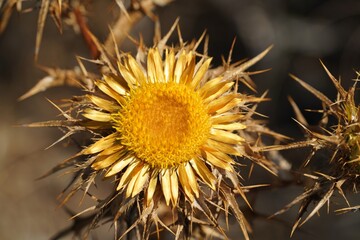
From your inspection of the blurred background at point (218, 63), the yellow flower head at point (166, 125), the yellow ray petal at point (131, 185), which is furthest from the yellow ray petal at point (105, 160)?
the blurred background at point (218, 63)

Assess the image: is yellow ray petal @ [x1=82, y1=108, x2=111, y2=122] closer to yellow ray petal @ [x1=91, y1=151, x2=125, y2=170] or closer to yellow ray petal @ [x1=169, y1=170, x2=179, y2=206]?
yellow ray petal @ [x1=91, y1=151, x2=125, y2=170]

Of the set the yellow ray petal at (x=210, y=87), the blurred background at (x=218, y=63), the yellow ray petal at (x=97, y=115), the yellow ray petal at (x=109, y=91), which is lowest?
the blurred background at (x=218, y=63)

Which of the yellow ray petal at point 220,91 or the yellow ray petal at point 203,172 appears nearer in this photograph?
the yellow ray petal at point 203,172

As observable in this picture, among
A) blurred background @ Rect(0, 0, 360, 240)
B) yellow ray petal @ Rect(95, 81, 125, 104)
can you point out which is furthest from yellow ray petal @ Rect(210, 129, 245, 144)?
blurred background @ Rect(0, 0, 360, 240)

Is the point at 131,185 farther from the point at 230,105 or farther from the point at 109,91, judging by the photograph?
the point at 230,105

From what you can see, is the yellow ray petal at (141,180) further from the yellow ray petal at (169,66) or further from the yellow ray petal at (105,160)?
the yellow ray petal at (169,66)

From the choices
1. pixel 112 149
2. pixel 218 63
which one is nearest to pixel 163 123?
pixel 112 149
